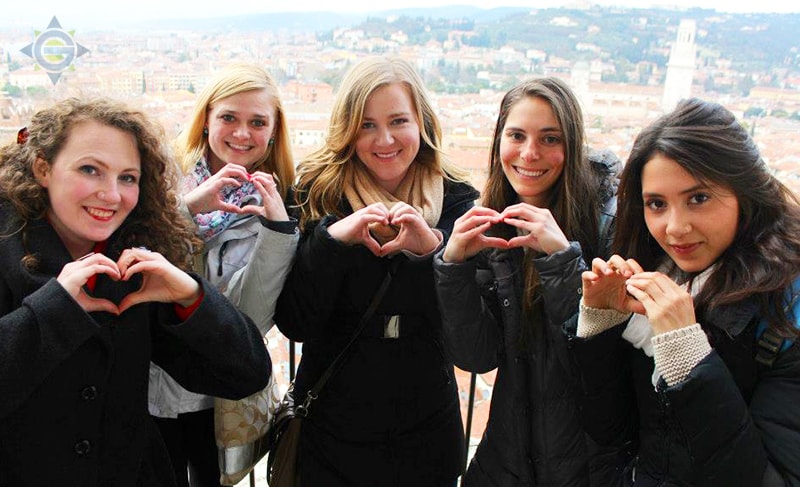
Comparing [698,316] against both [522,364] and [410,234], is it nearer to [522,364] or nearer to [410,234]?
[522,364]

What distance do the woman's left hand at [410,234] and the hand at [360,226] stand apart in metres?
0.04

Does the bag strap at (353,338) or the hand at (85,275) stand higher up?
the hand at (85,275)

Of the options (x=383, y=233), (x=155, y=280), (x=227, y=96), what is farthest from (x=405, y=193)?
(x=155, y=280)

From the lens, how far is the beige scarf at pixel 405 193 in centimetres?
221

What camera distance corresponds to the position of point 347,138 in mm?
2252

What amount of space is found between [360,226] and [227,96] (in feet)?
2.71

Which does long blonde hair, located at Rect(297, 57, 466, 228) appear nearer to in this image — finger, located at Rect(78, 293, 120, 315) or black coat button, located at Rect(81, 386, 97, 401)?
finger, located at Rect(78, 293, 120, 315)

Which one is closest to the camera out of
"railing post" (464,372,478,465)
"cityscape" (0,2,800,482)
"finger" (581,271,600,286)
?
"finger" (581,271,600,286)

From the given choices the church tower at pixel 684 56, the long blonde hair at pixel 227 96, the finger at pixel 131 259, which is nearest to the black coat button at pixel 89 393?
the finger at pixel 131 259

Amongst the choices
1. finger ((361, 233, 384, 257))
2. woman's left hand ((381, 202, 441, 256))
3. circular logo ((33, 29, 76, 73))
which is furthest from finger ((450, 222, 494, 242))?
circular logo ((33, 29, 76, 73))

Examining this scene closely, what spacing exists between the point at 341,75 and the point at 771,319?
168 centimetres

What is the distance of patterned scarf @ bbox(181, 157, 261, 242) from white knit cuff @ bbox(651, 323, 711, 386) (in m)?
1.42

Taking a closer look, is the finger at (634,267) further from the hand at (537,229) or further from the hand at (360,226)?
the hand at (360,226)

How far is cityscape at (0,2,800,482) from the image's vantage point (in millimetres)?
2814
